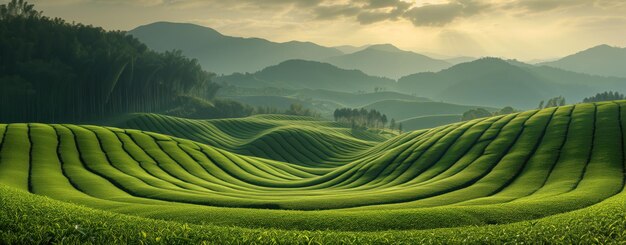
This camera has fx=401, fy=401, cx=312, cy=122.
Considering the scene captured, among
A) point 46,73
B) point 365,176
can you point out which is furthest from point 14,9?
point 365,176

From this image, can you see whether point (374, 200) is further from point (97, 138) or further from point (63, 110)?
point (63, 110)

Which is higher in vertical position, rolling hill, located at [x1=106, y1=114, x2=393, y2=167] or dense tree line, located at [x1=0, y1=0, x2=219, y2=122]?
dense tree line, located at [x1=0, y1=0, x2=219, y2=122]

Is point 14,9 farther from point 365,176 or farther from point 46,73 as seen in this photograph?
point 365,176

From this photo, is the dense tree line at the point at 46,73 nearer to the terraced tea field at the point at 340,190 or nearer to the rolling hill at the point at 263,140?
the rolling hill at the point at 263,140

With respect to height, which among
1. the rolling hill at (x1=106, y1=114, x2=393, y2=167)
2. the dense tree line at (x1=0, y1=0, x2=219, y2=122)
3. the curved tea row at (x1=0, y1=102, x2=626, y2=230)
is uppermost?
the dense tree line at (x1=0, y1=0, x2=219, y2=122)

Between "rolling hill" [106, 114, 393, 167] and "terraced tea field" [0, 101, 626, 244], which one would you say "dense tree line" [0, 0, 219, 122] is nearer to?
"rolling hill" [106, 114, 393, 167]

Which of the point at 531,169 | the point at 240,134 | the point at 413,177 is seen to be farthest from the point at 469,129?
the point at 240,134

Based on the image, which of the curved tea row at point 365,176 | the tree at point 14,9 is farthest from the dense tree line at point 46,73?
the curved tea row at point 365,176

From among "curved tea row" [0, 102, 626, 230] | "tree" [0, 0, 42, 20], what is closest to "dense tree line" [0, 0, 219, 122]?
"tree" [0, 0, 42, 20]
